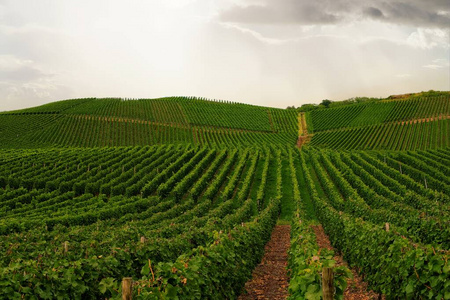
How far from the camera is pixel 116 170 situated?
45.6 m

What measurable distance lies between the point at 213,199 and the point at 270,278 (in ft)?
86.2

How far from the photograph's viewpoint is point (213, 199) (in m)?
40.5

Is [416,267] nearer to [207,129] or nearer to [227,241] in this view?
[227,241]

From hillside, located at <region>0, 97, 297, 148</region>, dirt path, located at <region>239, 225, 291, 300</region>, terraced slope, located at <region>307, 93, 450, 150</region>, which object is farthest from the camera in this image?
hillside, located at <region>0, 97, 297, 148</region>

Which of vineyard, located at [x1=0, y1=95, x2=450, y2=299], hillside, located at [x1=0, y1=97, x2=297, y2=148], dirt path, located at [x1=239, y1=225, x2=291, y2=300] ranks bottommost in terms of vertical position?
dirt path, located at [x1=239, y1=225, x2=291, y2=300]

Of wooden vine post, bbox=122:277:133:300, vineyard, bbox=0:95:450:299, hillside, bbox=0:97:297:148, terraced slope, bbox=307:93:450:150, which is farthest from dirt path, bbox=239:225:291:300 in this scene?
terraced slope, bbox=307:93:450:150

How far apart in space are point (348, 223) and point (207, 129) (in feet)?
262

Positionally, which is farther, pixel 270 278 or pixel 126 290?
pixel 270 278

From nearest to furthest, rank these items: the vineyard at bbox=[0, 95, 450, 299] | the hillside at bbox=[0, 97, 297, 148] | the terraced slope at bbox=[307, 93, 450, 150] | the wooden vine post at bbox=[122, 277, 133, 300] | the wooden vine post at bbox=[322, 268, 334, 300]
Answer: the wooden vine post at bbox=[122, 277, 133, 300]
the wooden vine post at bbox=[322, 268, 334, 300]
the vineyard at bbox=[0, 95, 450, 299]
the terraced slope at bbox=[307, 93, 450, 150]
the hillside at bbox=[0, 97, 297, 148]

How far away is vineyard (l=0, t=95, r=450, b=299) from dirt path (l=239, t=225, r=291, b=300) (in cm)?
62

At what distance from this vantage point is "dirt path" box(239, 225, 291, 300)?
1229cm

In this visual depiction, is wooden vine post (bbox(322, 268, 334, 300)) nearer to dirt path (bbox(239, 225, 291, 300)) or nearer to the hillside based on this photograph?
dirt path (bbox(239, 225, 291, 300))

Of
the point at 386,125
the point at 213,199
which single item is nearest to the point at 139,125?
the point at 213,199

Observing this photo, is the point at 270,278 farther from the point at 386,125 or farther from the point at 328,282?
the point at 386,125
